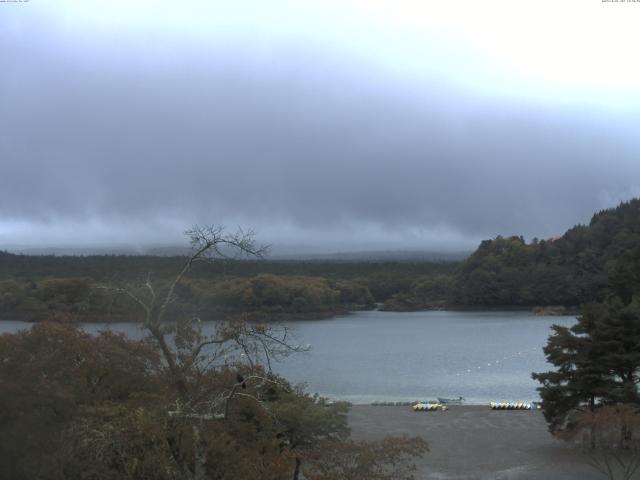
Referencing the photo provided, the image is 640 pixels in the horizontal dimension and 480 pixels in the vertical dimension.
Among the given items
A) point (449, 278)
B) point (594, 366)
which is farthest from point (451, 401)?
point (449, 278)

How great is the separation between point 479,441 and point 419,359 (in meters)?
33.9

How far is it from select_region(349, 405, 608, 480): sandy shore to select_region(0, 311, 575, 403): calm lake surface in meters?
5.61

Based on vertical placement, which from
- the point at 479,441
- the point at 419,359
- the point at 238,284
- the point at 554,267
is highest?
the point at 554,267

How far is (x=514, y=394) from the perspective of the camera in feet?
142

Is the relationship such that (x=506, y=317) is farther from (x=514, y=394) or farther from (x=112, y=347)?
(x=112, y=347)

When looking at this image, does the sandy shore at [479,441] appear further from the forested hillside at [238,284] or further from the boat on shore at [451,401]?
the forested hillside at [238,284]

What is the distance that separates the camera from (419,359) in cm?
6222

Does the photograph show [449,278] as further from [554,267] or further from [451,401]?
[451,401]

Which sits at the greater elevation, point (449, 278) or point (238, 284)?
point (449, 278)

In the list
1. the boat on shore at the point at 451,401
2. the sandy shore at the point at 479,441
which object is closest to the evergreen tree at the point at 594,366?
the sandy shore at the point at 479,441

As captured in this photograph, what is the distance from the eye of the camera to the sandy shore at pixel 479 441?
75.4ft

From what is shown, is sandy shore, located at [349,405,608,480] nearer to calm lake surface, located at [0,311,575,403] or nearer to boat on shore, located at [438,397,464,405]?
boat on shore, located at [438,397,464,405]

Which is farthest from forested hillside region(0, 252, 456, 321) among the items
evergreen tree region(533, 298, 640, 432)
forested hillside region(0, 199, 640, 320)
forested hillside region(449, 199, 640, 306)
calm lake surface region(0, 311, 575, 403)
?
evergreen tree region(533, 298, 640, 432)

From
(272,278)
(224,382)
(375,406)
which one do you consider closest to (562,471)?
(224,382)
